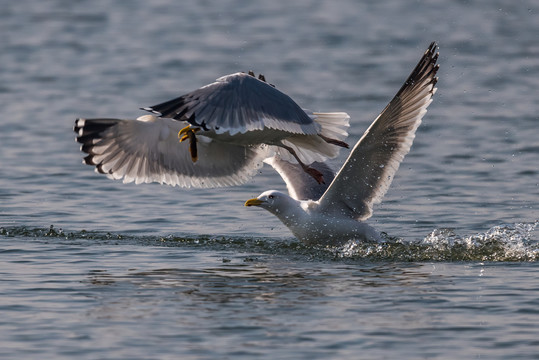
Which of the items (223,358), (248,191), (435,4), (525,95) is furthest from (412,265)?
(435,4)

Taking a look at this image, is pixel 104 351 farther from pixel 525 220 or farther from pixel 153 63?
pixel 153 63

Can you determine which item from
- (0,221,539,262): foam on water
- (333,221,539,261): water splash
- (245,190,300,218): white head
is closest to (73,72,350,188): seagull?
(245,190,300,218): white head

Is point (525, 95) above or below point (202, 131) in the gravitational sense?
above

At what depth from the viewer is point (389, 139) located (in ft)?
30.0

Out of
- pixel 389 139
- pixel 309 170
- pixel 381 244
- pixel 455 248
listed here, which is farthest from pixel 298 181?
pixel 455 248

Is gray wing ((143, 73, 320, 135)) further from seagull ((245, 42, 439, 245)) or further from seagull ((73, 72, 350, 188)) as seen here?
seagull ((245, 42, 439, 245))

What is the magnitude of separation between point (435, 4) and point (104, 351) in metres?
23.9

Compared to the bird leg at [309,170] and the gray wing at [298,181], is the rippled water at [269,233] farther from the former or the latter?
the bird leg at [309,170]

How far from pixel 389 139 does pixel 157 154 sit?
214 centimetres

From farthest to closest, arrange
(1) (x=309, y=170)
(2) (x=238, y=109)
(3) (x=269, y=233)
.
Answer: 1. (3) (x=269, y=233)
2. (1) (x=309, y=170)
3. (2) (x=238, y=109)

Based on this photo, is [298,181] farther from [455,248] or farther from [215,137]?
[455,248]

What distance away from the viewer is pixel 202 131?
9.16 meters

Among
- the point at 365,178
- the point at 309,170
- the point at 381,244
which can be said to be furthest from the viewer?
the point at 309,170

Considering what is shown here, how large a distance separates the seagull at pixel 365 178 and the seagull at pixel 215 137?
0.40 m
